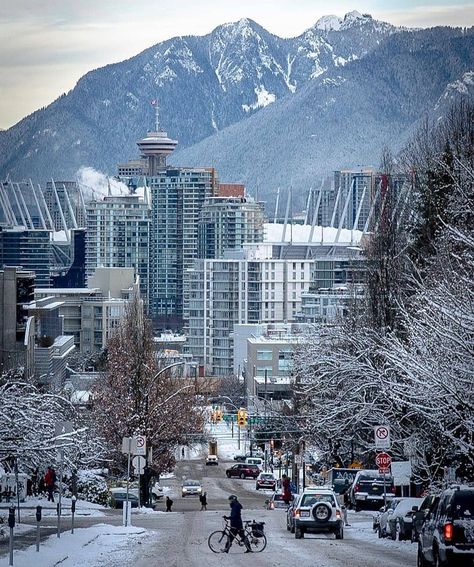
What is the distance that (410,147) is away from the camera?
253 feet

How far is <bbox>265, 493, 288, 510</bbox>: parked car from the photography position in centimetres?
6962

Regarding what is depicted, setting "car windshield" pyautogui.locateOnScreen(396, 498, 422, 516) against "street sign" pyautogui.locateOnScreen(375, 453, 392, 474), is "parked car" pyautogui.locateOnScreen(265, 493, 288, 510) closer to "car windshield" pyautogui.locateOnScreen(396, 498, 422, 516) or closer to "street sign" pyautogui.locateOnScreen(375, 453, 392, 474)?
"street sign" pyautogui.locateOnScreen(375, 453, 392, 474)

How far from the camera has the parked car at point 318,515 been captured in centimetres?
4603

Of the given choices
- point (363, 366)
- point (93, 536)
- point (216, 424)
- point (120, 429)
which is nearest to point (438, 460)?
point (363, 366)

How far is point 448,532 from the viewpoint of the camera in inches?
1249

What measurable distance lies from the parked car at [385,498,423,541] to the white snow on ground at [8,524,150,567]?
19.1 feet

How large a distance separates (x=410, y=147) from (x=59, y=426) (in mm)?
36075

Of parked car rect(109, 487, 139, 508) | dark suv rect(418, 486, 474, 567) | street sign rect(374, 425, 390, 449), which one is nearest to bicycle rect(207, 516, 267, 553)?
street sign rect(374, 425, 390, 449)

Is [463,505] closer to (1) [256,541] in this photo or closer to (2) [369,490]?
(1) [256,541]

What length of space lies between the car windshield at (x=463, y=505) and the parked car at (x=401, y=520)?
10.9m

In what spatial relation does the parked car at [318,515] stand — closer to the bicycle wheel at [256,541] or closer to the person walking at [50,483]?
the bicycle wheel at [256,541]

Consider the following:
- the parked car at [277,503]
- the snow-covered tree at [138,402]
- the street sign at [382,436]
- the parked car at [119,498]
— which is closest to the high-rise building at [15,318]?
the snow-covered tree at [138,402]

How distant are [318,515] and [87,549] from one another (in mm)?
7861

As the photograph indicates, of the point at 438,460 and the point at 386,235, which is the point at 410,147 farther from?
the point at 438,460
